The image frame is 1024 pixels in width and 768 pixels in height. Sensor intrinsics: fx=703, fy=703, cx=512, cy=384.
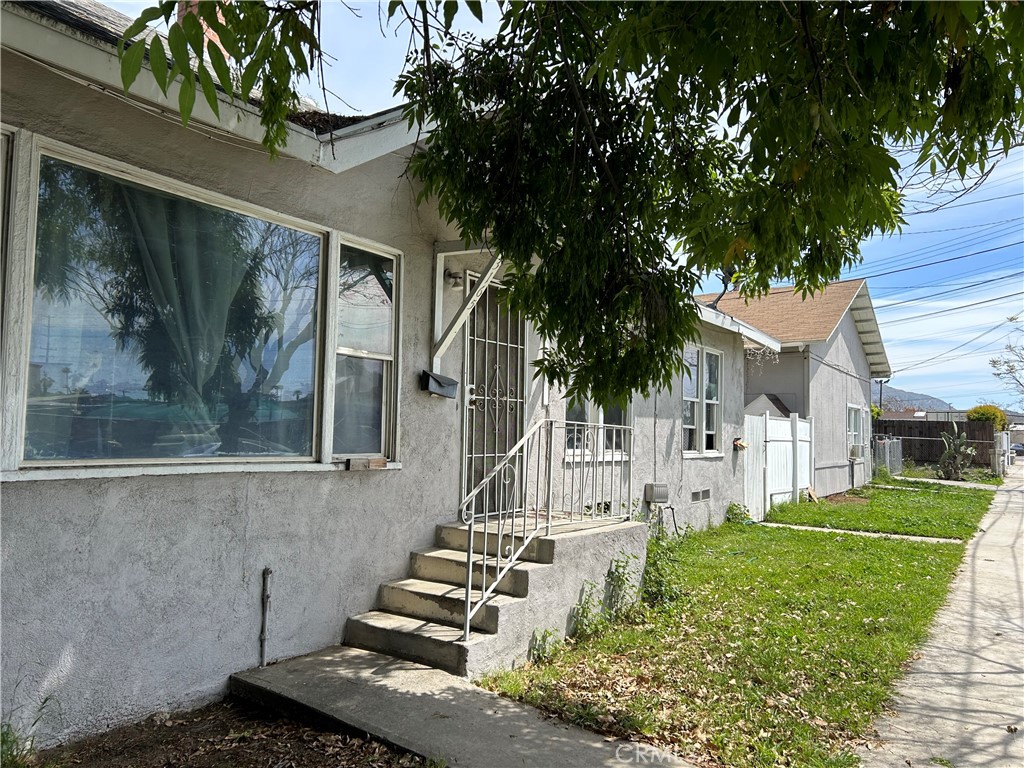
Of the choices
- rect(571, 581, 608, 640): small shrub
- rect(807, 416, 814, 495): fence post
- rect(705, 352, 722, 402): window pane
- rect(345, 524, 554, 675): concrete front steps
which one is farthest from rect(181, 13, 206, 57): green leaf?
rect(807, 416, 814, 495): fence post

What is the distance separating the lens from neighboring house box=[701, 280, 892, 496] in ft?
52.4

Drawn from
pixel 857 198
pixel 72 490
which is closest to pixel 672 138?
pixel 857 198

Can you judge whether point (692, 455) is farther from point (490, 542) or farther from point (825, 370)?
point (825, 370)

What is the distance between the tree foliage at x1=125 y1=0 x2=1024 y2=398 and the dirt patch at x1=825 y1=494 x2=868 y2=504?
11820 millimetres

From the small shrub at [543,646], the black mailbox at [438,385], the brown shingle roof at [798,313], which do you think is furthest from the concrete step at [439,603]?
the brown shingle roof at [798,313]

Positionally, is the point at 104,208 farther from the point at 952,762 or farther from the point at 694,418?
the point at 694,418

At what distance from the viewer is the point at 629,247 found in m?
4.19

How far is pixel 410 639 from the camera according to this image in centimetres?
484

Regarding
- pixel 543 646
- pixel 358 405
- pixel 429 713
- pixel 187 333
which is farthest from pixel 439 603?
pixel 187 333

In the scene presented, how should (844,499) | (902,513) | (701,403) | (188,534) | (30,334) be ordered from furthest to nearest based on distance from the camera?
(844,499) → (902,513) → (701,403) → (188,534) → (30,334)

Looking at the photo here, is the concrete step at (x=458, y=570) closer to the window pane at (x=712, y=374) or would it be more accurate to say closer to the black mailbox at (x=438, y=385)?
the black mailbox at (x=438, y=385)

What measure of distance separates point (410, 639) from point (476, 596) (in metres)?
0.56

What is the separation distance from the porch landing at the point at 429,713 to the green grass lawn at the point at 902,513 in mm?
9138

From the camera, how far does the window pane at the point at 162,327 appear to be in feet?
11.9
